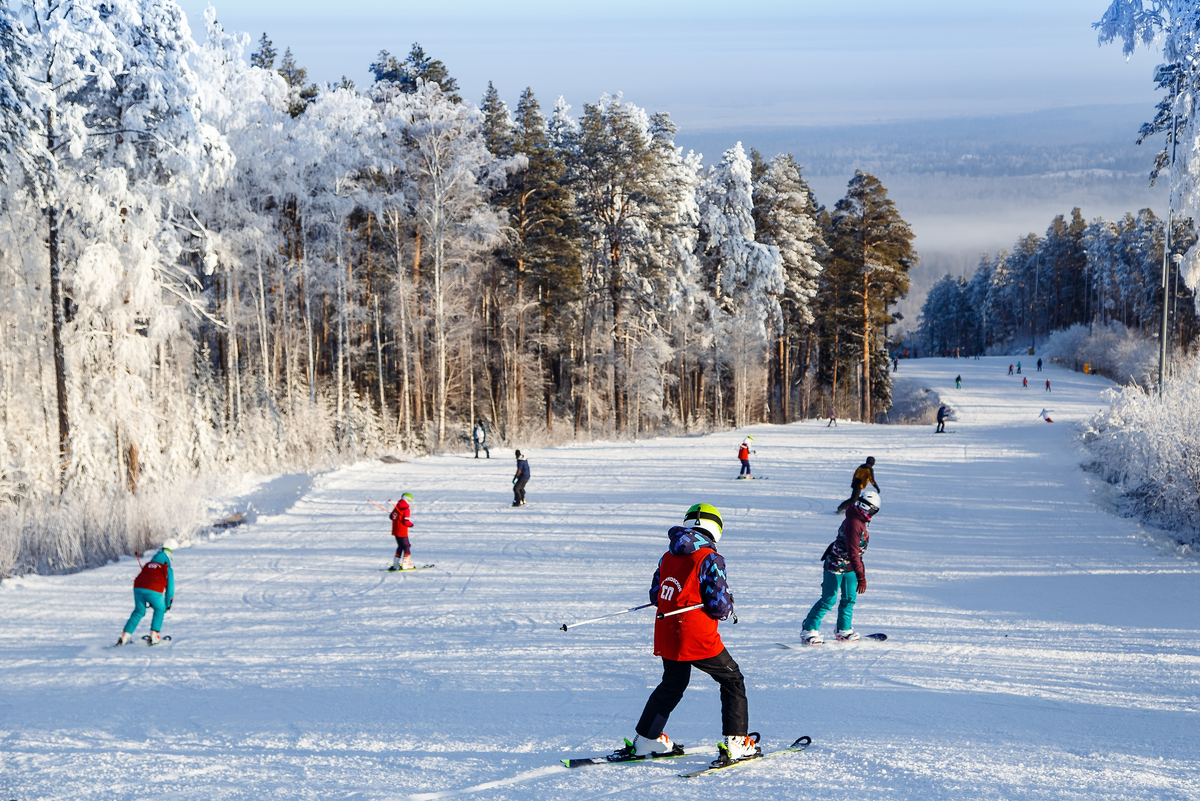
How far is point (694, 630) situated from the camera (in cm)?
543

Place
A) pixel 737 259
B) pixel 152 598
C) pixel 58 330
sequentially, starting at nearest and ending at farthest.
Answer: pixel 152 598 → pixel 58 330 → pixel 737 259


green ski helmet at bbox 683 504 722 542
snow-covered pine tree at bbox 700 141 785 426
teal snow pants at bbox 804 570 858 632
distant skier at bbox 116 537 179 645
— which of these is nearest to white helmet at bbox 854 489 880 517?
teal snow pants at bbox 804 570 858 632

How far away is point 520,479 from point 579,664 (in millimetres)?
11745

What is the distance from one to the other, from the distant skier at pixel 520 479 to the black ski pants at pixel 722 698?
47.7 feet

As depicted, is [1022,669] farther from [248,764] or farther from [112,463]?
[112,463]

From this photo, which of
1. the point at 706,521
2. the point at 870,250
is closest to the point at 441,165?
the point at 870,250

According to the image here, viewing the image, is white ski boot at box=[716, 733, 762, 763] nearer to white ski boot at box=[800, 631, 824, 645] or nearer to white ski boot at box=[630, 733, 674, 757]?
white ski boot at box=[630, 733, 674, 757]

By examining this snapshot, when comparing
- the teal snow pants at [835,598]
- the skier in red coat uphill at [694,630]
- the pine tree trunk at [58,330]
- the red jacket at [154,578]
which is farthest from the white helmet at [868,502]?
the pine tree trunk at [58,330]

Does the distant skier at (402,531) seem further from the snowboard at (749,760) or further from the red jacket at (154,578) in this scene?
the snowboard at (749,760)

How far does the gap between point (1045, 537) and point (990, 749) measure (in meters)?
13.0

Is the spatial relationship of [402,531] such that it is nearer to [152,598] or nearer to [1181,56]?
[152,598]

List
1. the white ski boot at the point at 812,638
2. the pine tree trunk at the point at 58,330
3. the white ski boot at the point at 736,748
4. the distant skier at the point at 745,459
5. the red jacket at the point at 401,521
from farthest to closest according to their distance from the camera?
the distant skier at the point at 745,459, the pine tree trunk at the point at 58,330, the red jacket at the point at 401,521, the white ski boot at the point at 812,638, the white ski boot at the point at 736,748

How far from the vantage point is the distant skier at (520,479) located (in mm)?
20125

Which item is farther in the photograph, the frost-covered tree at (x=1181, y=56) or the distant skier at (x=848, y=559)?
the frost-covered tree at (x=1181, y=56)
